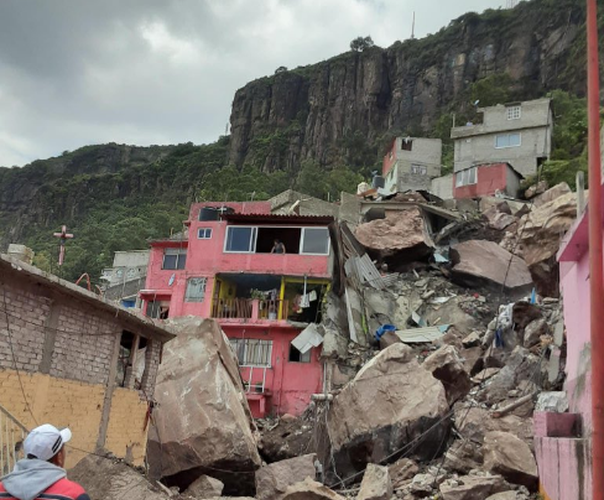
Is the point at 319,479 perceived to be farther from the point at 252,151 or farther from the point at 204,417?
the point at 252,151

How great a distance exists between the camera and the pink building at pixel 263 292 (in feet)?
73.3

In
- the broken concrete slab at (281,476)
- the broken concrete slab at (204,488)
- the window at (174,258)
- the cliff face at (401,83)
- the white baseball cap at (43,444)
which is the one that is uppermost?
the cliff face at (401,83)

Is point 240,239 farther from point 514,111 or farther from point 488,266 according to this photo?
point 514,111

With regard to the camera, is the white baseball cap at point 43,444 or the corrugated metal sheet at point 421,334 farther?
the corrugated metal sheet at point 421,334

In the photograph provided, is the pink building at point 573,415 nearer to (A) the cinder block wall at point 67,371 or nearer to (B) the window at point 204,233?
(A) the cinder block wall at point 67,371

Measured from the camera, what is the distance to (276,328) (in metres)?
22.8

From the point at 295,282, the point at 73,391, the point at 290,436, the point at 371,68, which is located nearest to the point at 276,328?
the point at 295,282

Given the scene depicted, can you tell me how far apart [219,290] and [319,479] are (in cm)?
1103

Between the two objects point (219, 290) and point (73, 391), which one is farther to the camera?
point (219, 290)

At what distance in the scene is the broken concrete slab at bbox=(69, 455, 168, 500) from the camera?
948cm

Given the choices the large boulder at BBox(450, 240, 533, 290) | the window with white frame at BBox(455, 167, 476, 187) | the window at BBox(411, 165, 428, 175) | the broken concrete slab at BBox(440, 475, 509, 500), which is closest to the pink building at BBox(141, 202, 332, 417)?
the large boulder at BBox(450, 240, 533, 290)

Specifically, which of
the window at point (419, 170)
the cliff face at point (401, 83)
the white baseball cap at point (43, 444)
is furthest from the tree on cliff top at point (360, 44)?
the white baseball cap at point (43, 444)

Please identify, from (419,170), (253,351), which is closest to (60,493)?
(253,351)

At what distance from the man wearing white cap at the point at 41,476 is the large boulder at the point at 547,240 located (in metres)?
21.8
